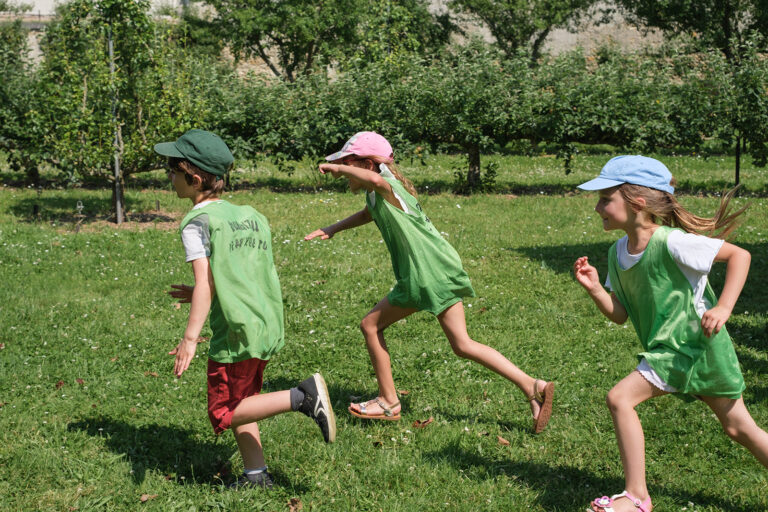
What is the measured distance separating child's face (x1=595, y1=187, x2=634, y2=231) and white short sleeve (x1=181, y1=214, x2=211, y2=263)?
1.79 meters

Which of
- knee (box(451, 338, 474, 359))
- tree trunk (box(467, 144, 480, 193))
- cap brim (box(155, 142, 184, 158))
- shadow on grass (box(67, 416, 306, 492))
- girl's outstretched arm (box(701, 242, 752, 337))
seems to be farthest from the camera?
tree trunk (box(467, 144, 480, 193))

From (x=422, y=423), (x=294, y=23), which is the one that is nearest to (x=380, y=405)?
(x=422, y=423)

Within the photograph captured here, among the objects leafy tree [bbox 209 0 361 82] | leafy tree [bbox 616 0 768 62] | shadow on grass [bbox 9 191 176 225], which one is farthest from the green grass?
leafy tree [bbox 209 0 361 82]

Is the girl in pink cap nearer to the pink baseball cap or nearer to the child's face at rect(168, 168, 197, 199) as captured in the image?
the pink baseball cap

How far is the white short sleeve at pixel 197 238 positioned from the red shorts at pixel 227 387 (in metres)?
0.55

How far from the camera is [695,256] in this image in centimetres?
332

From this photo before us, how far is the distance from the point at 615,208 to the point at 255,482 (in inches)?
87.1

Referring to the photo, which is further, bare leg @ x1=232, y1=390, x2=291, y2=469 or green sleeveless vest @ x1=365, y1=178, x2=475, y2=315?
green sleeveless vest @ x1=365, y1=178, x2=475, y2=315

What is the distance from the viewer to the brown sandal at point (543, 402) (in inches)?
179

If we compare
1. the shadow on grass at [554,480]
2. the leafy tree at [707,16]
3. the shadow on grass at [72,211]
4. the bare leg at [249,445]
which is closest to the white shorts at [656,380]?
the shadow on grass at [554,480]

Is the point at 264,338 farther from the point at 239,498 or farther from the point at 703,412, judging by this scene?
the point at 703,412

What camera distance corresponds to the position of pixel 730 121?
47.5 ft

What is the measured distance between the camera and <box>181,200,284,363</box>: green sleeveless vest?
3602 millimetres

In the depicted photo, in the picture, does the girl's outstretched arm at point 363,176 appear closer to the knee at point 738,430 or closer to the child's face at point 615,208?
the child's face at point 615,208
